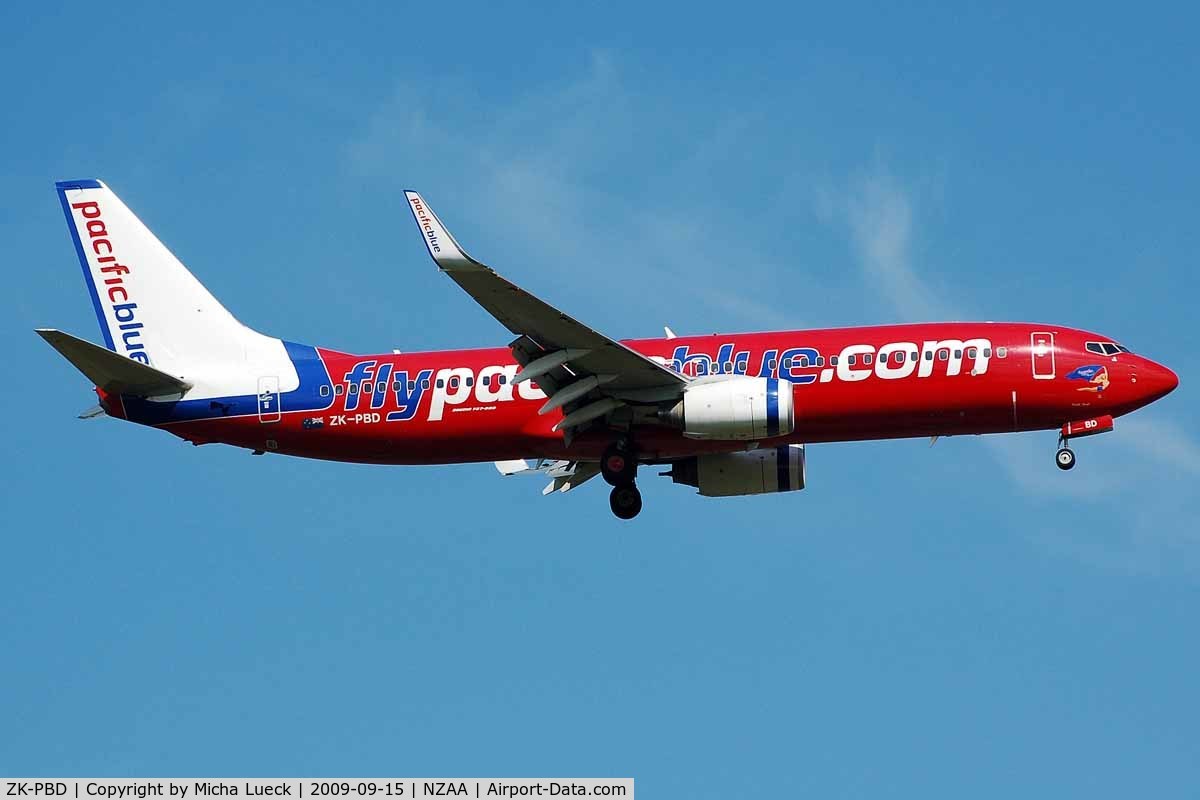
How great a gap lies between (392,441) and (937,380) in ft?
47.3

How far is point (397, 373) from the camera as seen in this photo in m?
55.2

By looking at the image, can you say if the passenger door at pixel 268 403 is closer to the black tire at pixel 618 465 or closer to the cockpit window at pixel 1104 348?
the black tire at pixel 618 465

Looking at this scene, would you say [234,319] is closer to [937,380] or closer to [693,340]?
[693,340]

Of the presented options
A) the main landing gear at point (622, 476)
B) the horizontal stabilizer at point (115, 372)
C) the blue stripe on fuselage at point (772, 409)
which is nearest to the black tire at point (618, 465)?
the main landing gear at point (622, 476)

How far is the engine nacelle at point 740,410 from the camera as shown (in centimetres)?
5162

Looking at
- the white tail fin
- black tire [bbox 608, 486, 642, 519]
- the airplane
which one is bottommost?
black tire [bbox 608, 486, 642, 519]

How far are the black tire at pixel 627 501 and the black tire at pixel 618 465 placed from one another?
31 centimetres

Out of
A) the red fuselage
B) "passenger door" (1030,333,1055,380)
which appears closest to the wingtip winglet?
the red fuselage

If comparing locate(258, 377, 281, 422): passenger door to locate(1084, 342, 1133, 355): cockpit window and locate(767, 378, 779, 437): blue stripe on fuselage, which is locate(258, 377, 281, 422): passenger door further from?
locate(1084, 342, 1133, 355): cockpit window

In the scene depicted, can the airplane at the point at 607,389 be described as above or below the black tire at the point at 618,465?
above

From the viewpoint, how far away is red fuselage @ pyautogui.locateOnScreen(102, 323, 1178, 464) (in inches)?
2095

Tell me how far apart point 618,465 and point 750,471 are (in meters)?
4.45

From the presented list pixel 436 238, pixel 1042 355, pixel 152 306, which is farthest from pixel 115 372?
pixel 1042 355

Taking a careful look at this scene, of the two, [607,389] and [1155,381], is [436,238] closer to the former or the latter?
[607,389]
